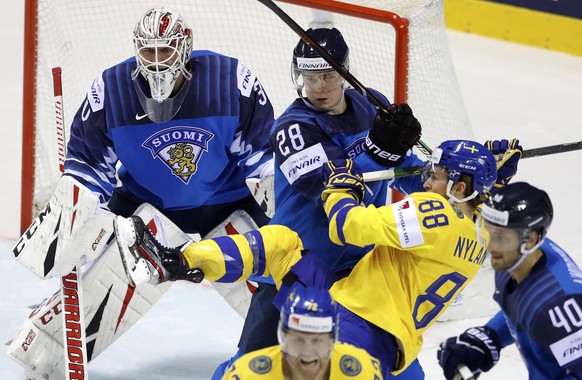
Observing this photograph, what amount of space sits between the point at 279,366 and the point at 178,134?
1.48 metres

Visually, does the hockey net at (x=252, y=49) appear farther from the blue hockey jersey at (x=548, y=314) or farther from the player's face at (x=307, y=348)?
the player's face at (x=307, y=348)

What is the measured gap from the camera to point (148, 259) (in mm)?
3465

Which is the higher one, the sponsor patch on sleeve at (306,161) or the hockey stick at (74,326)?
the sponsor patch on sleeve at (306,161)

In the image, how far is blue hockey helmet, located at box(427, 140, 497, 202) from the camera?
343cm

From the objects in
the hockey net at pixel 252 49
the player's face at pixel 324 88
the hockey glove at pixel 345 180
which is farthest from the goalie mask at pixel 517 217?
the hockey net at pixel 252 49

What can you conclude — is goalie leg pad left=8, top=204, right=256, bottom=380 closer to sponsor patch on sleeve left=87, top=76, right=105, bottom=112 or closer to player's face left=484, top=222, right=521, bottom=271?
sponsor patch on sleeve left=87, top=76, right=105, bottom=112

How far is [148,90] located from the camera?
13.9 feet

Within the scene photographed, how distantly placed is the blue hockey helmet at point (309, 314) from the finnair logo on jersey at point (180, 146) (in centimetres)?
142

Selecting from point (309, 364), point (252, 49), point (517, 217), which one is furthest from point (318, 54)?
point (252, 49)

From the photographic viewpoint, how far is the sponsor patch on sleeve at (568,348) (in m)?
2.84

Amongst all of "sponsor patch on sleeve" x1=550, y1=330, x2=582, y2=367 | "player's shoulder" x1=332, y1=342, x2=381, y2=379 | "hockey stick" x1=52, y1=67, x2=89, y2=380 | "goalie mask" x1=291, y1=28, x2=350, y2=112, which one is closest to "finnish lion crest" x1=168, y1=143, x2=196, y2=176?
"hockey stick" x1=52, y1=67, x2=89, y2=380

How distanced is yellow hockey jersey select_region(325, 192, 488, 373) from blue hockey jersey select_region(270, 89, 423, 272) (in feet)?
0.80

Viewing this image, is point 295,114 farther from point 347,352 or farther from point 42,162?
point 42,162

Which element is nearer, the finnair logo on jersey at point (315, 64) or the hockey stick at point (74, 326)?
the finnair logo on jersey at point (315, 64)
